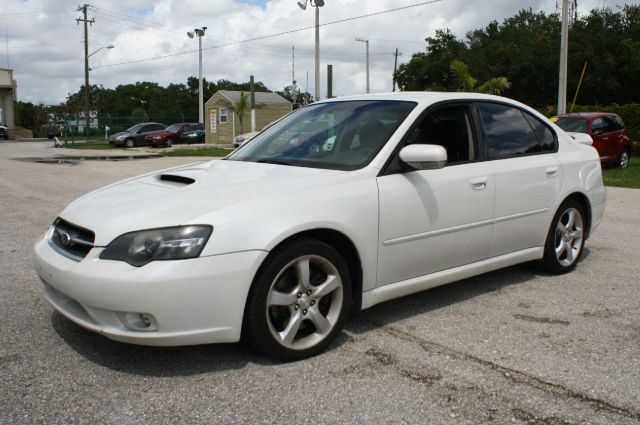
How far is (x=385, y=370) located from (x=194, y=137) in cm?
3707

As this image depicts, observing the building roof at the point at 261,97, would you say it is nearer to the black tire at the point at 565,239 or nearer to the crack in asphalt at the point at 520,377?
the black tire at the point at 565,239

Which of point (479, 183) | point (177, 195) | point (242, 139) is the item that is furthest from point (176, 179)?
point (242, 139)

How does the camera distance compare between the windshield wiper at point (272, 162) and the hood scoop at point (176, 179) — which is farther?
the windshield wiper at point (272, 162)

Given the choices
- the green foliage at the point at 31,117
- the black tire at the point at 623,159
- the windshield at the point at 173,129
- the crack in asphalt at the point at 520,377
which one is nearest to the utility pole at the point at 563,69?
the black tire at the point at 623,159

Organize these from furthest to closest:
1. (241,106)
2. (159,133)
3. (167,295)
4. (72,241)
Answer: (241,106)
(159,133)
(72,241)
(167,295)

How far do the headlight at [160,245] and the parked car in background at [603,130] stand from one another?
556 inches

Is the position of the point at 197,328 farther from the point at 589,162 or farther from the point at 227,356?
the point at 589,162

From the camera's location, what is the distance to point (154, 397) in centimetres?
305

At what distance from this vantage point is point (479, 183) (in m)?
4.43

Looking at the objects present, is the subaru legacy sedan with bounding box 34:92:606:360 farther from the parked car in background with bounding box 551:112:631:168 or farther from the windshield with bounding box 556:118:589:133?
the parked car in background with bounding box 551:112:631:168

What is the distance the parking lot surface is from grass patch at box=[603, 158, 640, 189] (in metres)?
9.47

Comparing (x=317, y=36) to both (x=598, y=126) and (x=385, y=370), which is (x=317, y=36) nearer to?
(x=598, y=126)

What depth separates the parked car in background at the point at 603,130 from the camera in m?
15.6

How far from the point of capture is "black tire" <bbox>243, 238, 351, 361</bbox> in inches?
130
